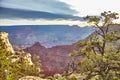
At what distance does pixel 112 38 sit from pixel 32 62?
534cm

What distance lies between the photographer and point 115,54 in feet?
22.5

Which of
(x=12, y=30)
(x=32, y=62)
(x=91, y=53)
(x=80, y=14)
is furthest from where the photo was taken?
(x=32, y=62)

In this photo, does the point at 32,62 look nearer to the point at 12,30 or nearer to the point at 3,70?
the point at 12,30

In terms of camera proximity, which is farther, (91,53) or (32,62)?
(32,62)

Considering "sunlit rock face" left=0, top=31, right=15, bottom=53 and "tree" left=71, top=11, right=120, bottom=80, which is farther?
"sunlit rock face" left=0, top=31, right=15, bottom=53

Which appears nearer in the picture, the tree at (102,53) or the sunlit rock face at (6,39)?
the tree at (102,53)

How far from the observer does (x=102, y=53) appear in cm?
701

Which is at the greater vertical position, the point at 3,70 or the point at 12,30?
the point at 12,30

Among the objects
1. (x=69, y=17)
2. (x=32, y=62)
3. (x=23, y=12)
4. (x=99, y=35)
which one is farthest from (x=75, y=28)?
(x=32, y=62)

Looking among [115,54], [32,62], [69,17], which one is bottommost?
[32,62]

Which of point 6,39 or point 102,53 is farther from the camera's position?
point 6,39

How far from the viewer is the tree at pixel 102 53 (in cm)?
683

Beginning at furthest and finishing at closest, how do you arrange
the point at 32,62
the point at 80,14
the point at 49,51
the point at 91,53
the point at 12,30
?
the point at 32,62
the point at 49,51
the point at 12,30
the point at 80,14
the point at 91,53

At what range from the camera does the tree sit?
22.4 ft
